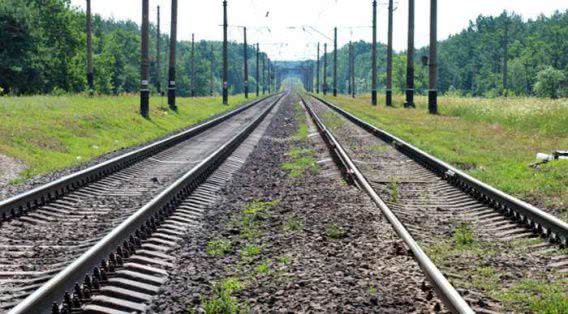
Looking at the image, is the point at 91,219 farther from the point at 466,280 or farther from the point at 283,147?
the point at 283,147

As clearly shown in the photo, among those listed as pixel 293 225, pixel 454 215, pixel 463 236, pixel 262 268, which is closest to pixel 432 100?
pixel 454 215

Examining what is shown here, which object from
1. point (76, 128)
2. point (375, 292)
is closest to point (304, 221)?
point (375, 292)

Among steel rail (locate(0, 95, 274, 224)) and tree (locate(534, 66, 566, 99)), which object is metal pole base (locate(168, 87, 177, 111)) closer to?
steel rail (locate(0, 95, 274, 224))

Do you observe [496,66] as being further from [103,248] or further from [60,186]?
[103,248]

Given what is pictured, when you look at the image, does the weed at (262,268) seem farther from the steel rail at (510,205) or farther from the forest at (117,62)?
the forest at (117,62)

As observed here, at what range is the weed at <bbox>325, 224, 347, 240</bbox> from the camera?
822cm

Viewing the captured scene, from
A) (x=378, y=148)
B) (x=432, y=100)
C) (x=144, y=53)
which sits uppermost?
(x=144, y=53)

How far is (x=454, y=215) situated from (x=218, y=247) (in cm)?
363

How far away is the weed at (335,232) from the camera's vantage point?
324 inches

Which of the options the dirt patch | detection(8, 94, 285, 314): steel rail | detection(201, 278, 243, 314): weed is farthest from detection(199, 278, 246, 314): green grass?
the dirt patch

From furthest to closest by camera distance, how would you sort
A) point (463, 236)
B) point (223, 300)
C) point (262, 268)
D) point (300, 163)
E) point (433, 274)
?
point (300, 163)
point (463, 236)
point (262, 268)
point (433, 274)
point (223, 300)

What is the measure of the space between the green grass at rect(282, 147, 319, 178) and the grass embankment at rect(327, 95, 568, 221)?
9.63 ft

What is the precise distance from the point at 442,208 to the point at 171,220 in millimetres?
3808

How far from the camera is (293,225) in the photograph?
28.9ft
